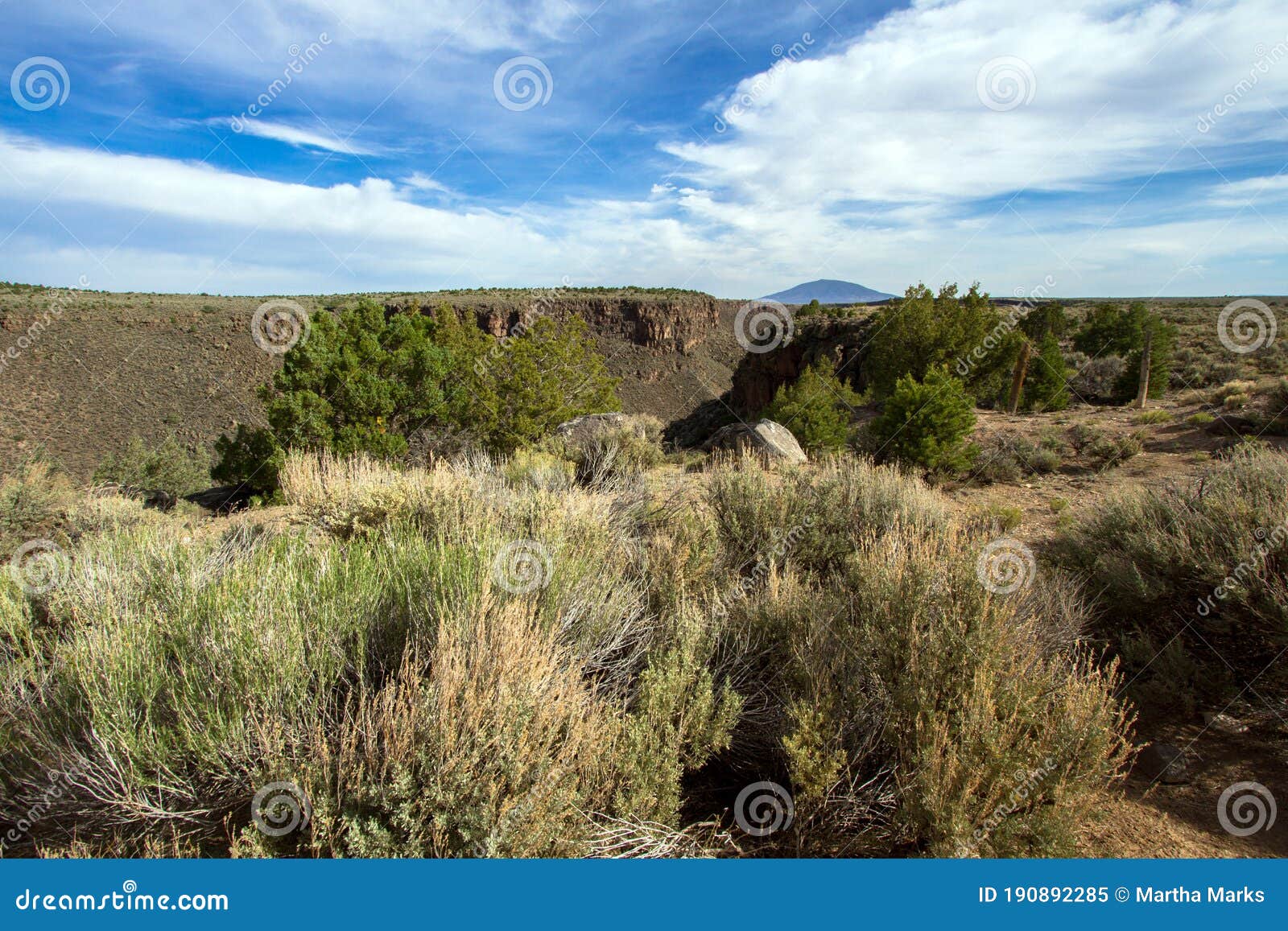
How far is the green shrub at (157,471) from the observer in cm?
1873

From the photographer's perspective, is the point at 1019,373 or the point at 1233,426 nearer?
the point at 1233,426

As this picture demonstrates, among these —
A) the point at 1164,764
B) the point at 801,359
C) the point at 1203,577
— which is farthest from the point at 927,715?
the point at 801,359

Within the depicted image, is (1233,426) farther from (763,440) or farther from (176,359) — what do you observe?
(176,359)

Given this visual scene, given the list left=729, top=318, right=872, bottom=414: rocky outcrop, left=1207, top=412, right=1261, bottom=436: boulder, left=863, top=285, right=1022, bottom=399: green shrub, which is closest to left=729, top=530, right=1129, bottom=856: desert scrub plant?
left=1207, top=412, right=1261, bottom=436: boulder

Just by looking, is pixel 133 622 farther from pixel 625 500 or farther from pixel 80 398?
pixel 80 398

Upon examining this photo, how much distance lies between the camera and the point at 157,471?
A: 20.0m

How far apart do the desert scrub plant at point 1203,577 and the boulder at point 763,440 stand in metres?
5.94

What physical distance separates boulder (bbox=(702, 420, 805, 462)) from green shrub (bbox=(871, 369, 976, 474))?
1672 millimetres

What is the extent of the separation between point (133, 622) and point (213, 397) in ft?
145

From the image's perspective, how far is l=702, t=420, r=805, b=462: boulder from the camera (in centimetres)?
1143

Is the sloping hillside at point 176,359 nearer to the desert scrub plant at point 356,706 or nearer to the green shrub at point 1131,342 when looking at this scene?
the desert scrub plant at point 356,706


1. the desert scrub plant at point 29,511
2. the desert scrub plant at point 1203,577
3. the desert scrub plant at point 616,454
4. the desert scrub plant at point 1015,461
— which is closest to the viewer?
the desert scrub plant at point 1203,577

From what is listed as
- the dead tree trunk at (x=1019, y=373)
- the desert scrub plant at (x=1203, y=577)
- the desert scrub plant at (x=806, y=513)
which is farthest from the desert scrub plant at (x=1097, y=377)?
the desert scrub plant at (x=806, y=513)

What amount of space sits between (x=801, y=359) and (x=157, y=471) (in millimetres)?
34137
